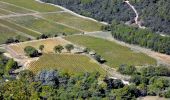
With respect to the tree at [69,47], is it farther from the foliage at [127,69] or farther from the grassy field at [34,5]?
the grassy field at [34,5]

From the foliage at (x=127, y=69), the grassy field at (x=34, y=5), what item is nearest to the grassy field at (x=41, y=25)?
Answer: the grassy field at (x=34, y=5)

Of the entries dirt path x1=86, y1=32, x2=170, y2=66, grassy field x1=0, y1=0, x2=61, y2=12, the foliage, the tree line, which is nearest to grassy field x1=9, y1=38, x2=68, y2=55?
dirt path x1=86, y1=32, x2=170, y2=66

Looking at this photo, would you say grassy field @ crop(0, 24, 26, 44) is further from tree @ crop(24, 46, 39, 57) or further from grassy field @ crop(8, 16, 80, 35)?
tree @ crop(24, 46, 39, 57)

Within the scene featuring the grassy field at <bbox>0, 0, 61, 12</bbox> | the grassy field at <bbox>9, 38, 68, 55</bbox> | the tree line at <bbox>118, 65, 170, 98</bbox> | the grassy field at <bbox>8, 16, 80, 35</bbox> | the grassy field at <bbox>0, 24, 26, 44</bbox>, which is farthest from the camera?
the grassy field at <bbox>0, 0, 61, 12</bbox>

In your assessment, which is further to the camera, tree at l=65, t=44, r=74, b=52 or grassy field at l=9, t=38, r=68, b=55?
grassy field at l=9, t=38, r=68, b=55

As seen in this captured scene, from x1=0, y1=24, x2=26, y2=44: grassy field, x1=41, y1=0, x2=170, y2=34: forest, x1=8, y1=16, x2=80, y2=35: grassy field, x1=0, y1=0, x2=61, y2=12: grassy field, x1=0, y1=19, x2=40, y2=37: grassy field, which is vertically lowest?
x1=0, y1=24, x2=26, y2=44: grassy field

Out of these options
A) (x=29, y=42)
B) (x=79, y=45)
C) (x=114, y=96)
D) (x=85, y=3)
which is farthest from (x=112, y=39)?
(x=114, y=96)
